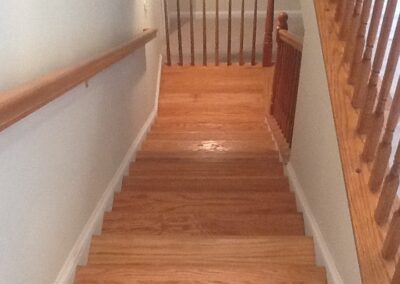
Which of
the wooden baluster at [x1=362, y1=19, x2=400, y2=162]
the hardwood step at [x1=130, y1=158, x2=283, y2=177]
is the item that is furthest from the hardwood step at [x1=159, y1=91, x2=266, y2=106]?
the wooden baluster at [x1=362, y1=19, x2=400, y2=162]

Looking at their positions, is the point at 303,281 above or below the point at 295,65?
below

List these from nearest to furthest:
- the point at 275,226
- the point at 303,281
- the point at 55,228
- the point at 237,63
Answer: the point at 55,228 → the point at 303,281 → the point at 275,226 → the point at 237,63

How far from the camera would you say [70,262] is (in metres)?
1.55

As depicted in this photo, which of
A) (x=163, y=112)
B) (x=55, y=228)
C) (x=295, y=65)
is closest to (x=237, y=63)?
(x=163, y=112)

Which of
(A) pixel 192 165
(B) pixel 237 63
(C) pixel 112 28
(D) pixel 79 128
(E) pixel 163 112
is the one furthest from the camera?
(B) pixel 237 63

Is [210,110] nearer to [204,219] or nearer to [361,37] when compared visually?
[204,219]

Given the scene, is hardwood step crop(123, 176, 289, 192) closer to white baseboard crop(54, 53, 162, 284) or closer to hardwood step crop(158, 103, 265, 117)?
white baseboard crop(54, 53, 162, 284)

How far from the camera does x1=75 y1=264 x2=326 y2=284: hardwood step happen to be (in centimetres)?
155

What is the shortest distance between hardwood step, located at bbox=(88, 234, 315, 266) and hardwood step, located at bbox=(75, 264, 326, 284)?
0.10m

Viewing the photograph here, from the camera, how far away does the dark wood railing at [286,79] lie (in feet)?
8.79

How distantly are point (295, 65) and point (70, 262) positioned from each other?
69.4 inches

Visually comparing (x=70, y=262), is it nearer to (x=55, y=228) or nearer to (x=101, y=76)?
(x=55, y=228)

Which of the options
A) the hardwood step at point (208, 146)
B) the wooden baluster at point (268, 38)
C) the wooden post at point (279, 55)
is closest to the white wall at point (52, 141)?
the hardwood step at point (208, 146)

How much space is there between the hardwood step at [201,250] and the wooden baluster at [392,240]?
55cm
